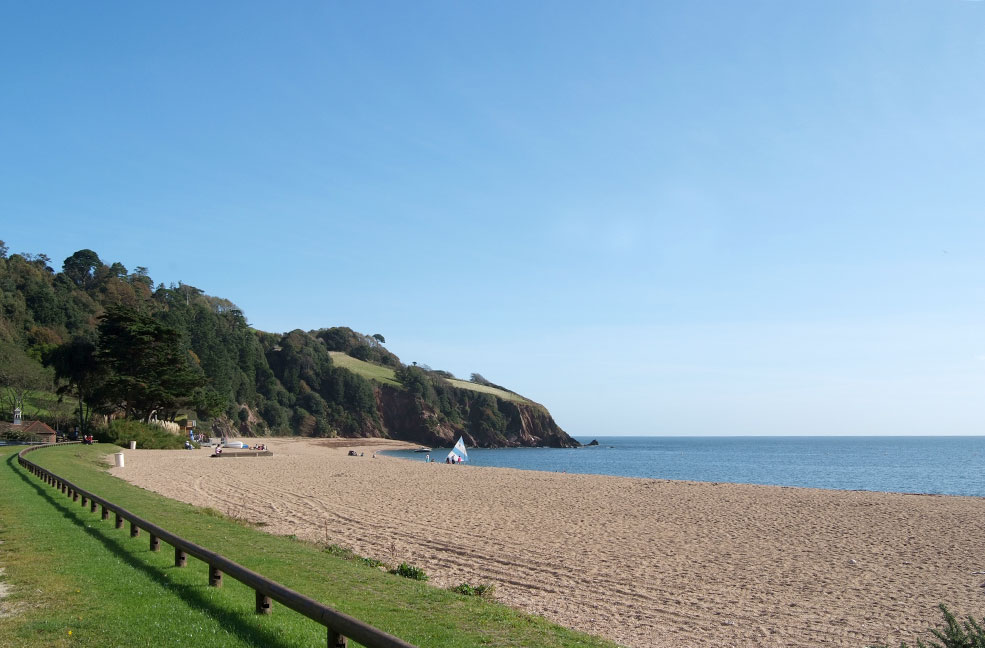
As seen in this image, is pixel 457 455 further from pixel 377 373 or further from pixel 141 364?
pixel 377 373

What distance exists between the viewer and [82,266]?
142 metres

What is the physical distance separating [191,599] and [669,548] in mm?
10787

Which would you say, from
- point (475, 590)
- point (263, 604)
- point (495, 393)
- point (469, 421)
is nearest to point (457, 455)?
point (475, 590)

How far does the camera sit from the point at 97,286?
12544 cm

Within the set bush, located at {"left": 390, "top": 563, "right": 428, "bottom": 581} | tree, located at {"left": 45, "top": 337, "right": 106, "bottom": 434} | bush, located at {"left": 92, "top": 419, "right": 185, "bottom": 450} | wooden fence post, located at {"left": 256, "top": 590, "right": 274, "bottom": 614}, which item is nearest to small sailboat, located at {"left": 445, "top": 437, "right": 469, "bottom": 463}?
bush, located at {"left": 92, "top": 419, "right": 185, "bottom": 450}

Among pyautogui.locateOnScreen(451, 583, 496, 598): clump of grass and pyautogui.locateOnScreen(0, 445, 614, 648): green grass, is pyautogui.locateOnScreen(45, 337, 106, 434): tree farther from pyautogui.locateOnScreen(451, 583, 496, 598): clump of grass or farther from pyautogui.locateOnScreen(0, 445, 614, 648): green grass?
pyautogui.locateOnScreen(451, 583, 496, 598): clump of grass

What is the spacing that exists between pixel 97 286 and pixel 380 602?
137680 millimetres

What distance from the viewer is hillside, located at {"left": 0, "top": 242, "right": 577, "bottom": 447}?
170ft

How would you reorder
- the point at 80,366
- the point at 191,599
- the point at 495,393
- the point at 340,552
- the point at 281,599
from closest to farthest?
the point at 281,599 → the point at 191,599 → the point at 340,552 → the point at 80,366 → the point at 495,393

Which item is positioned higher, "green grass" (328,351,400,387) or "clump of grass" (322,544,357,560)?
"green grass" (328,351,400,387)

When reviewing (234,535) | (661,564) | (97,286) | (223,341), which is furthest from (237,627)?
(97,286)

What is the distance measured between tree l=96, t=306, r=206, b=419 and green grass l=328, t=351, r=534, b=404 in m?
84.2

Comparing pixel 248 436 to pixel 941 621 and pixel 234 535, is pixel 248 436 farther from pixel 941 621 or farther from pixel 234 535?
pixel 941 621

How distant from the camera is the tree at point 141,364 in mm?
49500
